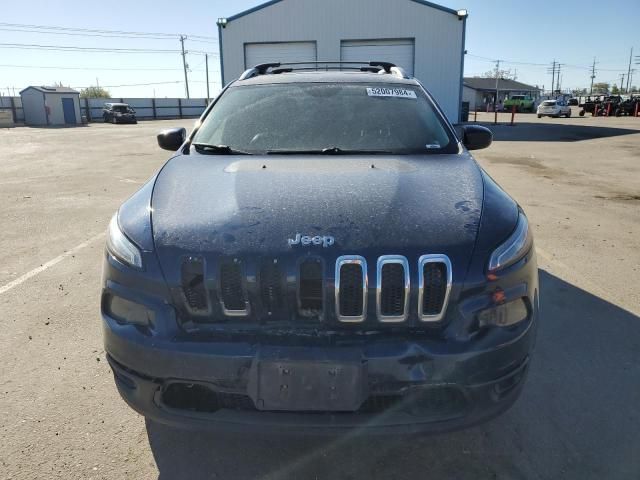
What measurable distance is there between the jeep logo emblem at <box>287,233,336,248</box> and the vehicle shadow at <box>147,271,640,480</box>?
75cm

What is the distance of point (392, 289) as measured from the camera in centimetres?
193

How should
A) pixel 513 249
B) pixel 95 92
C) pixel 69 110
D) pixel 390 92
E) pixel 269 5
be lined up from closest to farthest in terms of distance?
1. pixel 513 249
2. pixel 390 92
3. pixel 269 5
4. pixel 69 110
5. pixel 95 92

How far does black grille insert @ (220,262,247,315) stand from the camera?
1.98 meters

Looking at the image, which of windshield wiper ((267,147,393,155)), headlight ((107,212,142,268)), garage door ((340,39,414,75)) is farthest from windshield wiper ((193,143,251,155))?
garage door ((340,39,414,75))

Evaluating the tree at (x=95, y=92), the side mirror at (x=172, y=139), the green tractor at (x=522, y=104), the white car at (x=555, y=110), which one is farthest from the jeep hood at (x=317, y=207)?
the tree at (x=95, y=92)

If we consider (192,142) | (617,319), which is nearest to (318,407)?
(192,142)

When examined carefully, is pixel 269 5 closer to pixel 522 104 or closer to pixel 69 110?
pixel 69 110

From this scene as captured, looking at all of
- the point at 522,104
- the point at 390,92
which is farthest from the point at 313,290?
the point at 522,104

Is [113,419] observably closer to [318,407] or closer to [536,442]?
[318,407]

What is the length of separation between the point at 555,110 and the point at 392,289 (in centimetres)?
4705

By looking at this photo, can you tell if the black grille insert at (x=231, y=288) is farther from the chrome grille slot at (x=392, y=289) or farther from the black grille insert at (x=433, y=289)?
the black grille insert at (x=433, y=289)

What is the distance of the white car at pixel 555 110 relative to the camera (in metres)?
42.8

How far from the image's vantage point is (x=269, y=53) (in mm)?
22219

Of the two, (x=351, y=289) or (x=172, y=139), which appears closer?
(x=351, y=289)
